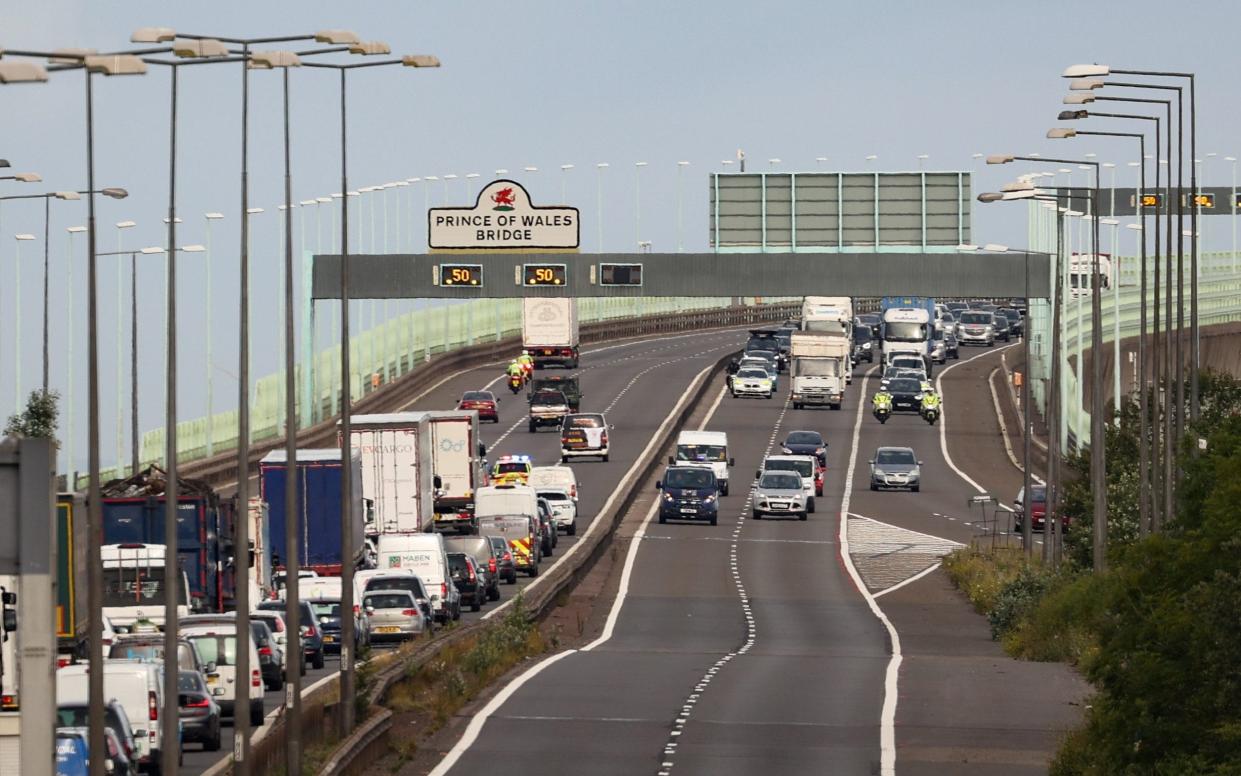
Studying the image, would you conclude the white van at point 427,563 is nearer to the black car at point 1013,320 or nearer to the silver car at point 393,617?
the silver car at point 393,617

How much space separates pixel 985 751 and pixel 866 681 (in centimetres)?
809

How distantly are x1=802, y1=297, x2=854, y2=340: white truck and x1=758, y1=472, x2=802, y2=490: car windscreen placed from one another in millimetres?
33661

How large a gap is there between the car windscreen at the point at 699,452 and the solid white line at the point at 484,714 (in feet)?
120

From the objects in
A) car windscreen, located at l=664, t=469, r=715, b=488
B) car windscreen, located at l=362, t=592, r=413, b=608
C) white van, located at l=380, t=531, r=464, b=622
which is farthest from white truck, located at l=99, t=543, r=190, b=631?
car windscreen, located at l=664, t=469, r=715, b=488

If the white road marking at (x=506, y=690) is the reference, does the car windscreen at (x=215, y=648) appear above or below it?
above

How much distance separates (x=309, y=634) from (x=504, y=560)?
1872 cm

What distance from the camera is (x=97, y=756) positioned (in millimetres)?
23391

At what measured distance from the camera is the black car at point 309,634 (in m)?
42.7

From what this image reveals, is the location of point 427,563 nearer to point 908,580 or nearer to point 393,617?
point 393,617

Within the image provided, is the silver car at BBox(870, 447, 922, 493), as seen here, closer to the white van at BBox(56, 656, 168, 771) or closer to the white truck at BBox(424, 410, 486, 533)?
the white truck at BBox(424, 410, 486, 533)

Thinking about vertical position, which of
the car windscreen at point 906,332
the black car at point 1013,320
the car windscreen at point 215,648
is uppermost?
the black car at point 1013,320

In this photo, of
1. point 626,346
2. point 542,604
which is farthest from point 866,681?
point 626,346

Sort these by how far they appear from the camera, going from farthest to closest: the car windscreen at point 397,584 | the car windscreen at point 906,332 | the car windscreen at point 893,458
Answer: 1. the car windscreen at point 906,332
2. the car windscreen at point 893,458
3. the car windscreen at point 397,584

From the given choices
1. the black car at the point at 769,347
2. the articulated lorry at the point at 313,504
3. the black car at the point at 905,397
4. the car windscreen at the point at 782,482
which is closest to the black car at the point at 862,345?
the black car at the point at 769,347
